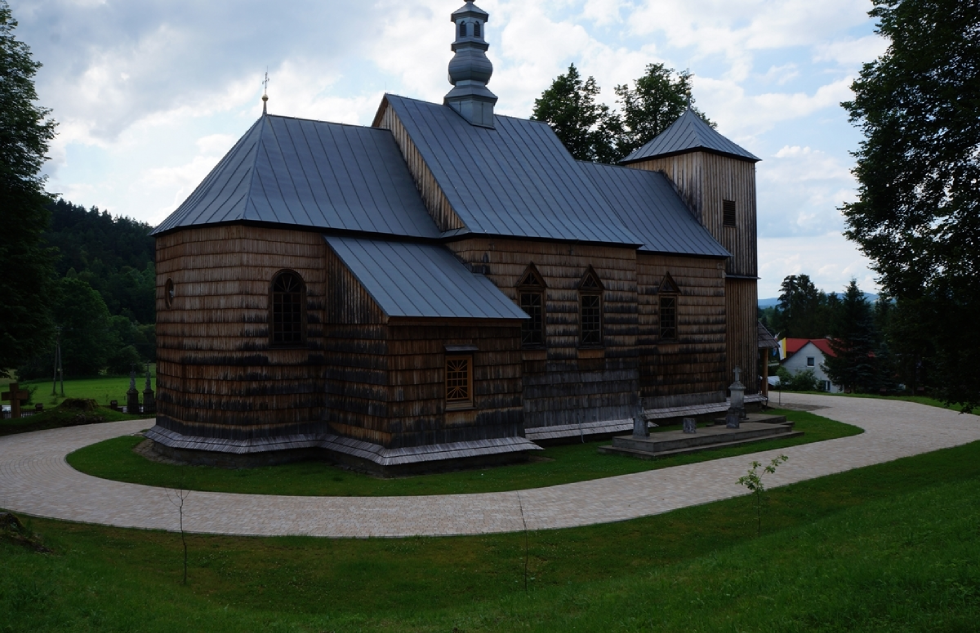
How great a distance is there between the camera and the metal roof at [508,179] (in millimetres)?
20344

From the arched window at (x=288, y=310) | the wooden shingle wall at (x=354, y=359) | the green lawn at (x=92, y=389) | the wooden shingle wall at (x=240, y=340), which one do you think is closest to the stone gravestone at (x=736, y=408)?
the wooden shingle wall at (x=354, y=359)

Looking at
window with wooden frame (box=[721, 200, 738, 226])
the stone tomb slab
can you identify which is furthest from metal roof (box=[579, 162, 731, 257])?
the stone tomb slab

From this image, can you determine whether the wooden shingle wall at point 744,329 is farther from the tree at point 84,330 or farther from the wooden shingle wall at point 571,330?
the tree at point 84,330

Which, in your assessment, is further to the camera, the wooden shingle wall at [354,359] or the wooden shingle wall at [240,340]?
the wooden shingle wall at [240,340]

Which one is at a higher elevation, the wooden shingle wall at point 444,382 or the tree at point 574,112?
the tree at point 574,112

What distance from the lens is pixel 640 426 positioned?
1906 centimetres

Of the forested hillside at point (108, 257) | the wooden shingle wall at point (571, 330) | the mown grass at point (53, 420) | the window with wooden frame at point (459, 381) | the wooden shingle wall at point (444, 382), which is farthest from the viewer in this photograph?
the forested hillside at point (108, 257)

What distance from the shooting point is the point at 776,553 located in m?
9.36

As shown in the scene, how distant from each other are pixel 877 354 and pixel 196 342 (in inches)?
1774

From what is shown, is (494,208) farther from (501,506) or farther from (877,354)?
(877,354)

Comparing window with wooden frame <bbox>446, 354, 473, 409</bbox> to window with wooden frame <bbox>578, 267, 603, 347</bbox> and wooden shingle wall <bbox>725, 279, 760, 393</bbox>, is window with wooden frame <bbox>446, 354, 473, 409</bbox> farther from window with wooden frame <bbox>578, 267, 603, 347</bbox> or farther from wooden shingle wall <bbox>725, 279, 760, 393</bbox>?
wooden shingle wall <bbox>725, 279, 760, 393</bbox>

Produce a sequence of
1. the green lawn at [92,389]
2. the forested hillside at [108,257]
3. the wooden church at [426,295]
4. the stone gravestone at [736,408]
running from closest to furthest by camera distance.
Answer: the wooden church at [426,295] → the stone gravestone at [736,408] → the green lawn at [92,389] → the forested hillside at [108,257]

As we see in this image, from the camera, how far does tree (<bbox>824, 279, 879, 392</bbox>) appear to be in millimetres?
48031

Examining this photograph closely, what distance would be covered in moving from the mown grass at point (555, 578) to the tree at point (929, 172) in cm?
309
